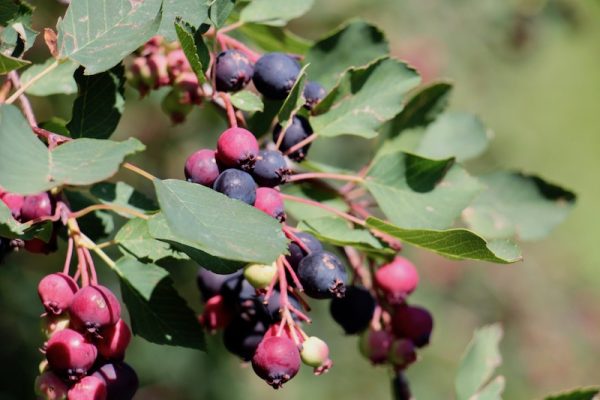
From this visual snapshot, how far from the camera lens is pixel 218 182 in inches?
38.4

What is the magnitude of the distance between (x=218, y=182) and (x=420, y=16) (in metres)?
2.67

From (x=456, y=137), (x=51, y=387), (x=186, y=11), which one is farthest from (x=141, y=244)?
(x=456, y=137)

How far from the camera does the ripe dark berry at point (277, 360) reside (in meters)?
0.96

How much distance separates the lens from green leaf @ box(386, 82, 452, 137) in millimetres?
1450

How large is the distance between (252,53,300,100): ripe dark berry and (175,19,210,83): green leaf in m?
0.10

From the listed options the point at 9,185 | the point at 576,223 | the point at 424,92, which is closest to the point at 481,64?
the point at 424,92

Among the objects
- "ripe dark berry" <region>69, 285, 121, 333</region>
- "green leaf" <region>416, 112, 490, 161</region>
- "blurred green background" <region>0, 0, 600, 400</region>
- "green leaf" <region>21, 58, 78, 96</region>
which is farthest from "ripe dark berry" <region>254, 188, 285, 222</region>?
"blurred green background" <region>0, 0, 600, 400</region>

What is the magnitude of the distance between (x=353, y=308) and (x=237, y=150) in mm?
431

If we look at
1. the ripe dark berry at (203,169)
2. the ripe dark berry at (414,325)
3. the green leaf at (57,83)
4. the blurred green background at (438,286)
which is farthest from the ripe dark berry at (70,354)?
the blurred green background at (438,286)

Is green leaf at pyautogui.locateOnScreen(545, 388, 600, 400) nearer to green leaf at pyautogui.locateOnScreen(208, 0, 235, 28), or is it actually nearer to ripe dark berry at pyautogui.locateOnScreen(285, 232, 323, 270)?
ripe dark berry at pyautogui.locateOnScreen(285, 232, 323, 270)

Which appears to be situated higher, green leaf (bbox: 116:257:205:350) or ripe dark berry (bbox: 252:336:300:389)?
ripe dark berry (bbox: 252:336:300:389)

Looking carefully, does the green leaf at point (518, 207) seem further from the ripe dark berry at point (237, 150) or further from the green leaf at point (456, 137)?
the ripe dark berry at point (237, 150)

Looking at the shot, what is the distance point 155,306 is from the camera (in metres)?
1.10

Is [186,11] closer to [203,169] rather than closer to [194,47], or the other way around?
[194,47]
